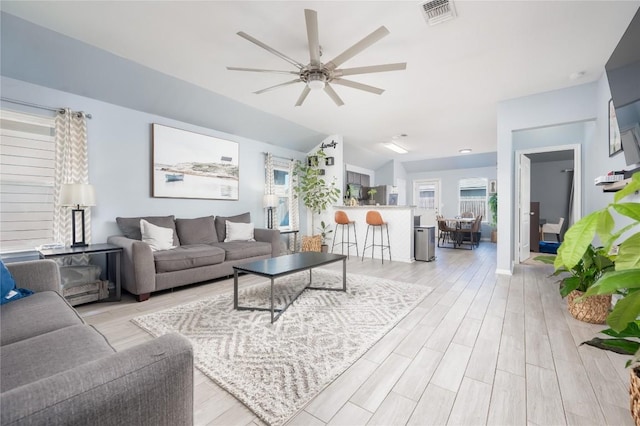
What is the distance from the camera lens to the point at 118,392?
63 centimetres

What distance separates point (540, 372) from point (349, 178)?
6754 mm

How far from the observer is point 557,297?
10.3ft

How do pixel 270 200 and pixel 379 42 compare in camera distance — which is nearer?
pixel 379 42

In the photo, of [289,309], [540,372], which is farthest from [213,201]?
[540,372]

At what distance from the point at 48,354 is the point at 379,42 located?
3.27m

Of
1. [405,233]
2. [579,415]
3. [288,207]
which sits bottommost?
[579,415]

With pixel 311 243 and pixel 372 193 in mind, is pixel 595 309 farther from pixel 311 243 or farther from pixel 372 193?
pixel 372 193

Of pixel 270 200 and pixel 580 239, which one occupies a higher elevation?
pixel 270 200

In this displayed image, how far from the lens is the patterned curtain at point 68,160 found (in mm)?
3172

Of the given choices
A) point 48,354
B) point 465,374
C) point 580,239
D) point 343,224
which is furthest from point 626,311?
point 343,224

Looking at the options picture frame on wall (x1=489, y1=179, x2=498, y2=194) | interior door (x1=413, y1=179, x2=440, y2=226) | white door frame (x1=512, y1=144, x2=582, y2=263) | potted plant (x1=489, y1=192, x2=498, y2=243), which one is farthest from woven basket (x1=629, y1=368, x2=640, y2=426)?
interior door (x1=413, y1=179, x2=440, y2=226)

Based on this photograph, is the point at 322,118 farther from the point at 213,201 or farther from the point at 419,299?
the point at 419,299

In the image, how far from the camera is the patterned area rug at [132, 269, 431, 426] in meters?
1.55

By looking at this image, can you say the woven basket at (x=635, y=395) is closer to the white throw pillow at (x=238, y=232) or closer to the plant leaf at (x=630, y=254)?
the plant leaf at (x=630, y=254)
